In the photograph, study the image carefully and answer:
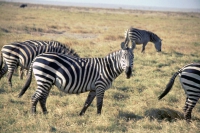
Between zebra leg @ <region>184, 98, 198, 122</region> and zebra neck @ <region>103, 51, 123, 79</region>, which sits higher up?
zebra neck @ <region>103, 51, 123, 79</region>

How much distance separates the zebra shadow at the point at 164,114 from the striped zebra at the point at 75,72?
135cm

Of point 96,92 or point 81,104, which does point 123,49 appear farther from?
point 81,104

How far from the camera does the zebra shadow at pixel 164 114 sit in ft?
21.1

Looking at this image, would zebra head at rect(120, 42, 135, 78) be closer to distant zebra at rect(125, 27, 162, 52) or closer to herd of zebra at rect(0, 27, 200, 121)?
herd of zebra at rect(0, 27, 200, 121)

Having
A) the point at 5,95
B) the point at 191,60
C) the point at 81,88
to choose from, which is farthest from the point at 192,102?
the point at 191,60

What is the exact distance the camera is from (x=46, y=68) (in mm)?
5566

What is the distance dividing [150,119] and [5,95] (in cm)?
411

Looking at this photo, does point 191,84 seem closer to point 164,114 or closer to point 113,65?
point 164,114

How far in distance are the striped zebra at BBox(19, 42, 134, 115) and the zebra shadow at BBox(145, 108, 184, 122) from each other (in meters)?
1.35

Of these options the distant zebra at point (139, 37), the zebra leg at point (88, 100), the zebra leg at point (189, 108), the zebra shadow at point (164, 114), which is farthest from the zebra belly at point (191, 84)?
the distant zebra at point (139, 37)

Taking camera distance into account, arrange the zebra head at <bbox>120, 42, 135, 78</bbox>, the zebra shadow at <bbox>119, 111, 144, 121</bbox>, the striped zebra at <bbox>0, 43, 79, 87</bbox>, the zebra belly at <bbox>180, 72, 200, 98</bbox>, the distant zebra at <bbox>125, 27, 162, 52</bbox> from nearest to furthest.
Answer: the zebra head at <bbox>120, 42, 135, 78</bbox>
the zebra belly at <bbox>180, 72, 200, 98</bbox>
the zebra shadow at <bbox>119, 111, 144, 121</bbox>
the striped zebra at <bbox>0, 43, 79, 87</bbox>
the distant zebra at <bbox>125, 27, 162, 52</bbox>

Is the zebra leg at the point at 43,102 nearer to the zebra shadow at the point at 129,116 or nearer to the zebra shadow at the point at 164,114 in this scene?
the zebra shadow at the point at 129,116

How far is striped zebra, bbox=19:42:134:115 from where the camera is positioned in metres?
5.62

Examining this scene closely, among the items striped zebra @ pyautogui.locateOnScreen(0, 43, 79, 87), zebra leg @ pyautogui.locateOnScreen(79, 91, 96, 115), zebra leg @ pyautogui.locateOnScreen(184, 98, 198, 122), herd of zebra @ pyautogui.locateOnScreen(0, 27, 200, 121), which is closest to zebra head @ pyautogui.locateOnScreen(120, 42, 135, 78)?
herd of zebra @ pyautogui.locateOnScreen(0, 27, 200, 121)
